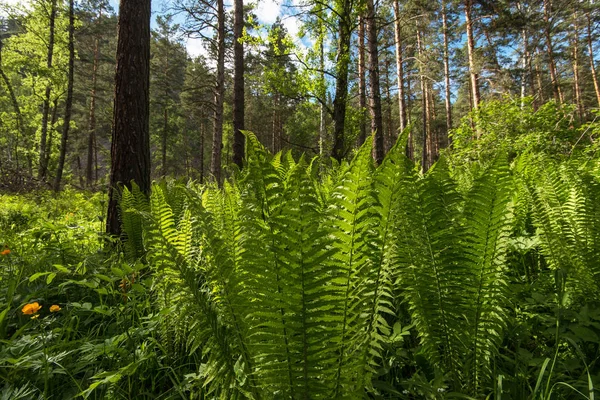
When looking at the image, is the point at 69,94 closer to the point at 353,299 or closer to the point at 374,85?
the point at 374,85

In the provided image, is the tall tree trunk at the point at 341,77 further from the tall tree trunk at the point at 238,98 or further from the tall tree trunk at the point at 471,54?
the tall tree trunk at the point at 471,54

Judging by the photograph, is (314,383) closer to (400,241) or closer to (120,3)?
(400,241)

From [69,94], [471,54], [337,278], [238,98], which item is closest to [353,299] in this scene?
[337,278]

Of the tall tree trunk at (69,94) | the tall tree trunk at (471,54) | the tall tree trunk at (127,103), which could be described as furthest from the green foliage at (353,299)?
the tall tree trunk at (471,54)

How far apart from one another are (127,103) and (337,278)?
3521 mm

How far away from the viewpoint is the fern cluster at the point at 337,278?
0.71m

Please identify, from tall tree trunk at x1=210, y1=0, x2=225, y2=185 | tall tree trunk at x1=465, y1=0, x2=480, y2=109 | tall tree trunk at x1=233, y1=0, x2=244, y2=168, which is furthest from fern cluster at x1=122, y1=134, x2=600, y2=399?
tall tree trunk at x1=465, y1=0, x2=480, y2=109

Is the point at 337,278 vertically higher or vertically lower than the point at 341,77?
lower

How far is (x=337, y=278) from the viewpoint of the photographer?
2.40 feet

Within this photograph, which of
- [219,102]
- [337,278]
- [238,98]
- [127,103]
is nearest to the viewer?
[337,278]

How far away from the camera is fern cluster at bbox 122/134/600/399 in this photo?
71cm

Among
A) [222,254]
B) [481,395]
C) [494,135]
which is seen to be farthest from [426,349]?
[494,135]

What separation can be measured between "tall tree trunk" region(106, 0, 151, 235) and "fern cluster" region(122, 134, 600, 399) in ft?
9.54

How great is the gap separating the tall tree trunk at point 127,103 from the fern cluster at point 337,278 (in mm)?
2908
